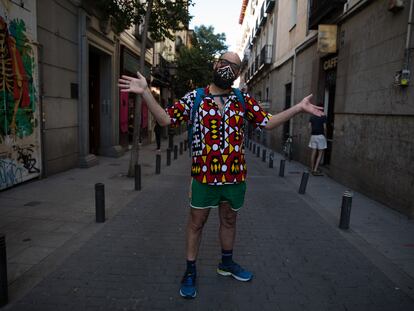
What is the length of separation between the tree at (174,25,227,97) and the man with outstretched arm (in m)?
22.8

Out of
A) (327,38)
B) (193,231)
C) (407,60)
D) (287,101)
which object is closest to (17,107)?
(193,231)

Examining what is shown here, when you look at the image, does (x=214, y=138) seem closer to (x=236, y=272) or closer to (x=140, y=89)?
(x=140, y=89)

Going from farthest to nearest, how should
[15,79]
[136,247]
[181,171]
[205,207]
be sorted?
[181,171]
[15,79]
[136,247]
[205,207]

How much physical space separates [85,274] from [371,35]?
7.51m

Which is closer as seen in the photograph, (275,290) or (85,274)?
(275,290)

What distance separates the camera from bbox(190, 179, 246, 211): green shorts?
128 inches

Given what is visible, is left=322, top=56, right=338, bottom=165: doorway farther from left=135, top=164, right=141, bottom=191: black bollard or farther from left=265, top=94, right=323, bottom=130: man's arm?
left=265, top=94, right=323, bottom=130: man's arm

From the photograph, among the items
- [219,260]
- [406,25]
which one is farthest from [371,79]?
[219,260]

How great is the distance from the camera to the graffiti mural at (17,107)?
267 inches

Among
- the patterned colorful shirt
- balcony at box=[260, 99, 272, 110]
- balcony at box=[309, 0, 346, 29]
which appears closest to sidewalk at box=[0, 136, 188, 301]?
the patterned colorful shirt

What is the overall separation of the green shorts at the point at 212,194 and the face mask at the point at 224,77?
35.2 inches

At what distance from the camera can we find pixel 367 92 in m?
8.09

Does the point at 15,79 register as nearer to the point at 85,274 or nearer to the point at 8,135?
the point at 8,135

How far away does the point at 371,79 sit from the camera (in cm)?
790
